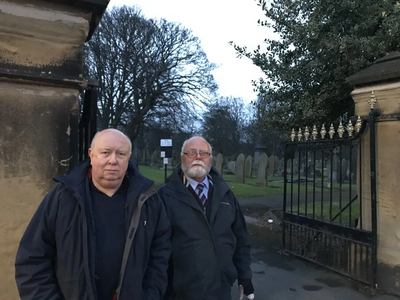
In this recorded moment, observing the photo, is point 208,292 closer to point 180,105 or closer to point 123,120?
point 180,105

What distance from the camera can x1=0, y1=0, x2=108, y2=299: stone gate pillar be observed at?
102 inches

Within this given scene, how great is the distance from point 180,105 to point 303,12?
18103 millimetres

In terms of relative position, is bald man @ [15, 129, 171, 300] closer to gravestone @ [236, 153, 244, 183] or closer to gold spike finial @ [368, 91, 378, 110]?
gold spike finial @ [368, 91, 378, 110]

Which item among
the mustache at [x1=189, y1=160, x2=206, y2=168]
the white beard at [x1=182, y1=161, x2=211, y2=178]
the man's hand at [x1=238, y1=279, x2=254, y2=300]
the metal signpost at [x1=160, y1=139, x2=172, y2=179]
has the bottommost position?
the man's hand at [x1=238, y1=279, x2=254, y2=300]

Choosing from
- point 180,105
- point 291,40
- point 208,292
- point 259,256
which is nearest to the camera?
point 208,292

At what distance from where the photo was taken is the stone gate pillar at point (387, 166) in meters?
4.13

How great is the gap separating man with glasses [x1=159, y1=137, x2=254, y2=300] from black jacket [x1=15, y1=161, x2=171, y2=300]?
0.53 m

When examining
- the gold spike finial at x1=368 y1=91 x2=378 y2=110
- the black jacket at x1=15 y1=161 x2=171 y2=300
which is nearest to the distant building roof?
the gold spike finial at x1=368 y1=91 x2=378 y2=110

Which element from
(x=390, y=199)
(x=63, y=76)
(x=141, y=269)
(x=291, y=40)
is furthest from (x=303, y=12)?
(x=141, y=269)

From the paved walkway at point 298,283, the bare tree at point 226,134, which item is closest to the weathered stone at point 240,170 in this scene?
the paved walkway at point 298,283

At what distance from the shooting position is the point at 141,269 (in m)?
1.81

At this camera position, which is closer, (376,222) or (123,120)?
(376,222)

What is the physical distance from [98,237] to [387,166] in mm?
3924

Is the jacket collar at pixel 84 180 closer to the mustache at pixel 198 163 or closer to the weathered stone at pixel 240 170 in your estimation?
the mustache at pixel 198 163
